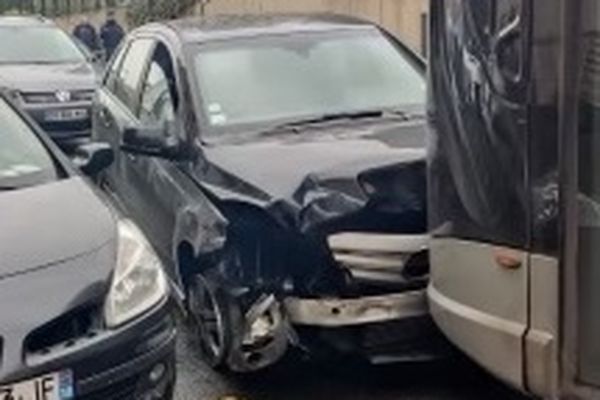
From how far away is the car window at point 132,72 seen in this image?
24.1 ft

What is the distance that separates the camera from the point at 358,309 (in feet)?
16.0

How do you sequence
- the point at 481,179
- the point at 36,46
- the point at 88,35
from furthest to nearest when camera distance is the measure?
the point at 88,35
the point at 36,46
the point at 481,179

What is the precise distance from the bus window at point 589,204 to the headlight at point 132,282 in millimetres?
1550

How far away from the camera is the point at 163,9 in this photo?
24.8m

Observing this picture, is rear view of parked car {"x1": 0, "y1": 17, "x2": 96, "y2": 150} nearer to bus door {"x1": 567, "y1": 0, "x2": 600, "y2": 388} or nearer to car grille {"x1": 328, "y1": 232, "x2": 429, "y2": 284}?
car grille {"x1": 328, "y1": 232, "x2": 429, "y2": 284}

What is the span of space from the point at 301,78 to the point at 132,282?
7.70ft

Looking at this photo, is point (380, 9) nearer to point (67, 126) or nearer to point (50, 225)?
point (67, 126)

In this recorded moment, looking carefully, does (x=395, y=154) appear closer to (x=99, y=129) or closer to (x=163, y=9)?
(x=99, y=129)

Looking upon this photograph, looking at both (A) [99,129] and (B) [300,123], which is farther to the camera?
(A) [99,129]

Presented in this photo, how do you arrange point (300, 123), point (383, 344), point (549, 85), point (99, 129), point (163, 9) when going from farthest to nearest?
point (163, 9) → point (99, 129) → point (300, 123) → point (383, 344) → point (549, 85)

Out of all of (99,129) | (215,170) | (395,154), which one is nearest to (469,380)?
(395,154)

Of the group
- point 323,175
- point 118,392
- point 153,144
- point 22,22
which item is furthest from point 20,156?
point 22,22

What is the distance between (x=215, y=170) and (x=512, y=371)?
1.99 m

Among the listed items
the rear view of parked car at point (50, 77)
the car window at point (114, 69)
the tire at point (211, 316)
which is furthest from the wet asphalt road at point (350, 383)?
the rear view of parked car at point (50, 77)
